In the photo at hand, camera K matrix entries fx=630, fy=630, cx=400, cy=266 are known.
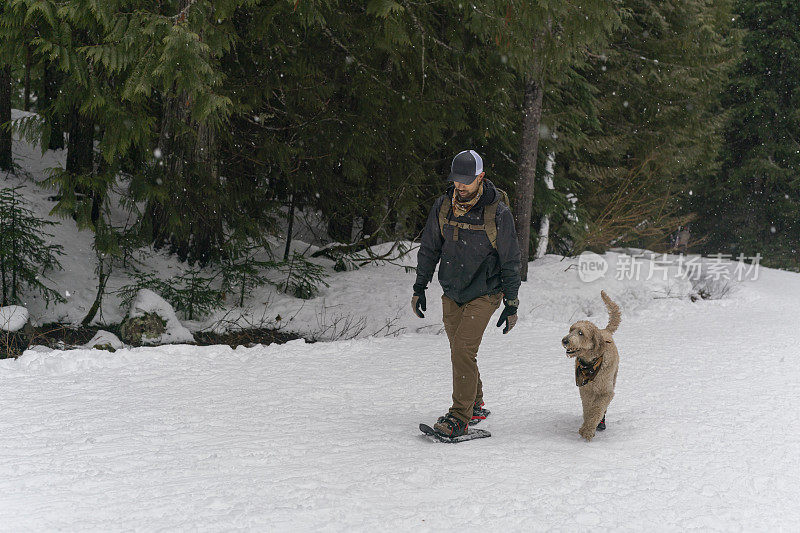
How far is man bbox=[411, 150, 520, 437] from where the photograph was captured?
16.7 ft

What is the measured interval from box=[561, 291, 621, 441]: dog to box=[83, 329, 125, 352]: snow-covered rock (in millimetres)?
5302

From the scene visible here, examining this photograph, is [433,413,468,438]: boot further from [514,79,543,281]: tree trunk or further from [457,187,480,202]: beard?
[514,79,543,281]: tree trunk

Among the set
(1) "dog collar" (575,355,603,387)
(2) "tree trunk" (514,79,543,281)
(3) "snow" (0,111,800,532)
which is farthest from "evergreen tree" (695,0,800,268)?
(1) "dog collar" (575,355,603,387)

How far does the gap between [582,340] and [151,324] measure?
561 cm

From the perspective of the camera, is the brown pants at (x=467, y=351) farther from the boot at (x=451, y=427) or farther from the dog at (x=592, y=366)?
the dog at (x=592, y=366)

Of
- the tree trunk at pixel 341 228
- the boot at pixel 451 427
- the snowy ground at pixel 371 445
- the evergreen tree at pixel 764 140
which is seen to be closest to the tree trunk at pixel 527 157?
the tree trunk at pixel 341 228

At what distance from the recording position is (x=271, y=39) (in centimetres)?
956

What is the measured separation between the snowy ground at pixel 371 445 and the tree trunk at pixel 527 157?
16.5 feet

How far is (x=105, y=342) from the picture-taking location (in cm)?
742

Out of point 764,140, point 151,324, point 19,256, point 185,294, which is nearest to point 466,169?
point 151,324

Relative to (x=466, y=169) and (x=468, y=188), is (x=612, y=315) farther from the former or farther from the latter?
(x=466, y=169)

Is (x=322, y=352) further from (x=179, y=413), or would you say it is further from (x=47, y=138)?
(x=47, y=138)

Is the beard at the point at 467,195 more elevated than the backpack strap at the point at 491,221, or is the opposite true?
the beard at the point at 467,195

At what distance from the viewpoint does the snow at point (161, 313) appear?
8086mm
